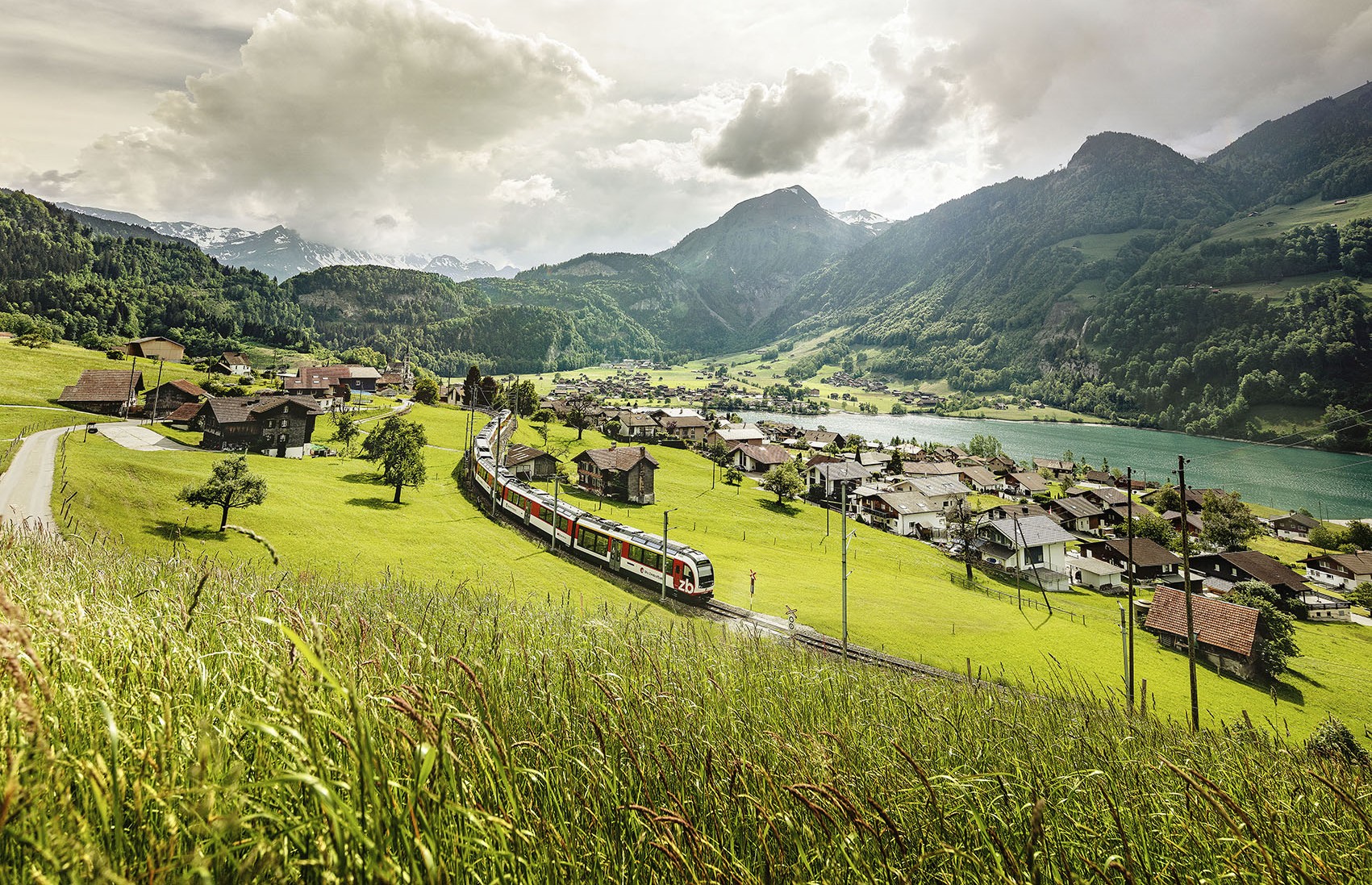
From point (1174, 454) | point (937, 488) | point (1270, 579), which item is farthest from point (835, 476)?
point (1174, 454)

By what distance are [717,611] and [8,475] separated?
34.3 meters

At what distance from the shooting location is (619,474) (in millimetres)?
49281

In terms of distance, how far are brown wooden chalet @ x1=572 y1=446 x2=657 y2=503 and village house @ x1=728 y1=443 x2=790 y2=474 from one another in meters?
24.7

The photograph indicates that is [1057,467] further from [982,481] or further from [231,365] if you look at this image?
[231,365]

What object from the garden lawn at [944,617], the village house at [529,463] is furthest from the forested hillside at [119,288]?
the garden lawn at [944,617]

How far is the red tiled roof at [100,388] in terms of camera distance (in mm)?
49094

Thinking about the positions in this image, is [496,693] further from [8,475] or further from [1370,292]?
[1370,292]

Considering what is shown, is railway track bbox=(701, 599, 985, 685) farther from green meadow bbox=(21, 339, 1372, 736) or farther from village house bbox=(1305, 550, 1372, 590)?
village house bbox=(1305, 550, 1372, 590)

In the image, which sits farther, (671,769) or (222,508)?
(222,508)

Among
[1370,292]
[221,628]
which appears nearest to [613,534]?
[221,628]

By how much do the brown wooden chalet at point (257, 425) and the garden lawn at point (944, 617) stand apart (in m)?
24.5

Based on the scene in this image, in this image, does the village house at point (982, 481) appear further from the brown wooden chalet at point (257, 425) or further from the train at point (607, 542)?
the brown wooden chalet at point (257, 425)

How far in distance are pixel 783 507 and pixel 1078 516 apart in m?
37.5

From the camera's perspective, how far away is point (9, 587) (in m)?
3.58
